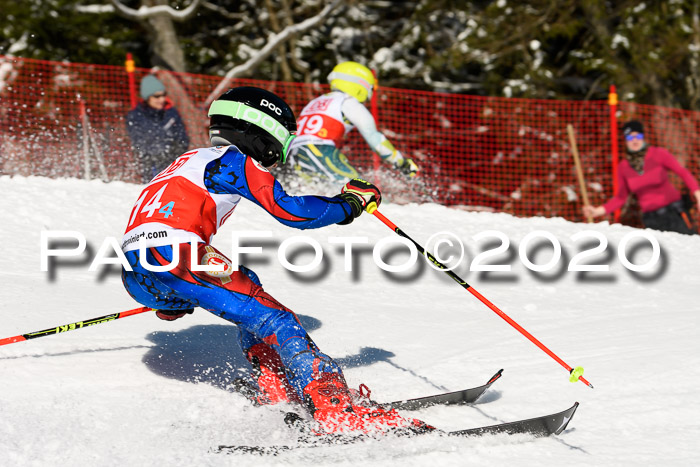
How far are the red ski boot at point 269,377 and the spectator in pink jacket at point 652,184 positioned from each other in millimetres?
5299

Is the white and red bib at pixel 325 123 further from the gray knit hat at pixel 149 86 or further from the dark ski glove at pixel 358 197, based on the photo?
the dark ski glove at pixel 358 197

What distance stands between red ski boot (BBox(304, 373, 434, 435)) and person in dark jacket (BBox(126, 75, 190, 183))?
6.30 meters

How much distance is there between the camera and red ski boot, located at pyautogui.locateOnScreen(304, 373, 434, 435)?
369 centimetres

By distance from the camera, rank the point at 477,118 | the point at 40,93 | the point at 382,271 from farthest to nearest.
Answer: the point at 477,118, the point at 40,93, the point at 382,271

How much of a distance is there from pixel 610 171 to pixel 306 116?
5027 millimetres

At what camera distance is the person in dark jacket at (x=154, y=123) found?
9.48 meters

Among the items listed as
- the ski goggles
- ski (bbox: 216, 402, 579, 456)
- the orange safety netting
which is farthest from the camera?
the orange safety netting

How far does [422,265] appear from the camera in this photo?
7.73 metres

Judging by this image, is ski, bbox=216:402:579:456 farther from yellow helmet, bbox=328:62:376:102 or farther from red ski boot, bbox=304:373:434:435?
yellow helmet, bbox=328:62:376:102

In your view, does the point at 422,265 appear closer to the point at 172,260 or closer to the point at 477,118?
the point at 172,260

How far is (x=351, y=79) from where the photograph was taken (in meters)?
8.62

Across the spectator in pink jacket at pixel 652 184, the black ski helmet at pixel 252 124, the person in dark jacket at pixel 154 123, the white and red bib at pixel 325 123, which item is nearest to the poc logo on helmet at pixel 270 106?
the black ski helmet at pixel 252 124

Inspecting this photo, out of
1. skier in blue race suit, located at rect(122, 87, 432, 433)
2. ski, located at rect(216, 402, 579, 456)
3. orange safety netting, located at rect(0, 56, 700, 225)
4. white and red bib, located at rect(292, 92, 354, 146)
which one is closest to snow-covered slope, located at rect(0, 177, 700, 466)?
ski, located at rect(216, 402, 579, 456)

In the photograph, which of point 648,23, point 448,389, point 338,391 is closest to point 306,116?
point 448,389
